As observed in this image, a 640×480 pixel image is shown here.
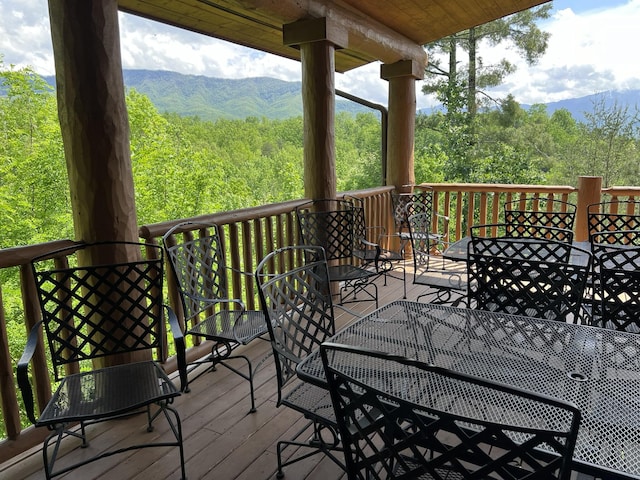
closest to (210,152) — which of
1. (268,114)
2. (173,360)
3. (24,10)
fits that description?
(268,114)

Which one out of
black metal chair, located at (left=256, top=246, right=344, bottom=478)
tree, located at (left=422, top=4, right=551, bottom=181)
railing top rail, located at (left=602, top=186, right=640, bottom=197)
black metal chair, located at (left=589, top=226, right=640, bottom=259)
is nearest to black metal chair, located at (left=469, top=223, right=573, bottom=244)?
black metal chair, located at (left=589, top=226, right=640, bottom=259)

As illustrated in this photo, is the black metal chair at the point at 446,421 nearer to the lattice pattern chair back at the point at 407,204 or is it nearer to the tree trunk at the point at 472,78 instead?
the lattice pattern chair back at the point at 407,204

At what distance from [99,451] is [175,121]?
21.2 m

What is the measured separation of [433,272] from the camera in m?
4.66

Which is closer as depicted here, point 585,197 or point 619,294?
point 619,294

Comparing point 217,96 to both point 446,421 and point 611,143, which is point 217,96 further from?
point 446,421

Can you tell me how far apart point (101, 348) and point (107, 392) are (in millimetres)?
402

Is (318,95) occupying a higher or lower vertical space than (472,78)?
lower

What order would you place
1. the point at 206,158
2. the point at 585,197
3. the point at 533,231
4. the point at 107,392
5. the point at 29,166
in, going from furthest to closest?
1. the point at 206,158
2. the point at 29,166
3. the point at 585,197
4. the point at 533,231
5. the point at 107,392

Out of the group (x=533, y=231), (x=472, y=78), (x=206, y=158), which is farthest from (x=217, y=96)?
(x=533, y=231)

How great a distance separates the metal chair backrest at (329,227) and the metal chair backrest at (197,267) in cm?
112

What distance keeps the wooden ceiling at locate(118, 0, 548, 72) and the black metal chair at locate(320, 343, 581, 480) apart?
3.03 m

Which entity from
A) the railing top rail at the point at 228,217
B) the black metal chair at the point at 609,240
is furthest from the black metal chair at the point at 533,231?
the railing top rail at the point at 228,217

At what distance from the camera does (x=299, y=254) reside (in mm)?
4328
